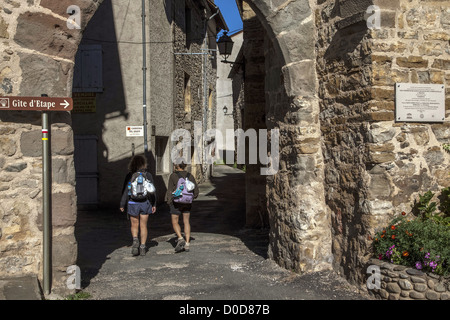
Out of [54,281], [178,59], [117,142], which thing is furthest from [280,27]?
[178,59]

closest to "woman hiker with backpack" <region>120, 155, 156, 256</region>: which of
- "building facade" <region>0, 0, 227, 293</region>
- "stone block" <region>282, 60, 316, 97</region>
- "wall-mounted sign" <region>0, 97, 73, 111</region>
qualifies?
"building facade" <region>0, 0, 227, 293</region>

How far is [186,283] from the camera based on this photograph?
475 centimetres

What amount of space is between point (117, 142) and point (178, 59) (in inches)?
158

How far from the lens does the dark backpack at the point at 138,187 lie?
603cm

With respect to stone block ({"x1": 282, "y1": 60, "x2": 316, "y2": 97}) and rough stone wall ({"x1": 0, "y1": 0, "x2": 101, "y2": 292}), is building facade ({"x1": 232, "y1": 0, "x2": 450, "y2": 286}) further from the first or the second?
rough stone wall ({"x1": 0, "y1": 0, "x2": 101, "y2": 292})

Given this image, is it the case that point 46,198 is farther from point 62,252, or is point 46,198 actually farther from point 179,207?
point 179,207

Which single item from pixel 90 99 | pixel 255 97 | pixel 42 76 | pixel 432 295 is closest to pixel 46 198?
pixel 42 76

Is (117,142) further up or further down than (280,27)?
further down

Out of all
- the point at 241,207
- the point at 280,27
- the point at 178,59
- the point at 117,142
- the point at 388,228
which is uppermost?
the point at 178,59

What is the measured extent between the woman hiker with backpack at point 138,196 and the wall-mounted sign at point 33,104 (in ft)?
7.03

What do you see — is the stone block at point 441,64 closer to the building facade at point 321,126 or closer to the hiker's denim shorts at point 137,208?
the building facade at point 321,126

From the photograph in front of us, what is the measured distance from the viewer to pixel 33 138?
407 centimetres

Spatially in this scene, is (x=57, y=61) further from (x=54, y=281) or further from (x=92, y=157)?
(x=92, y=157)

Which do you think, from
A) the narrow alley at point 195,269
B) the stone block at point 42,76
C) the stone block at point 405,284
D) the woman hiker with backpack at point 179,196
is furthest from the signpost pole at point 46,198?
the stone block at point 405,284
